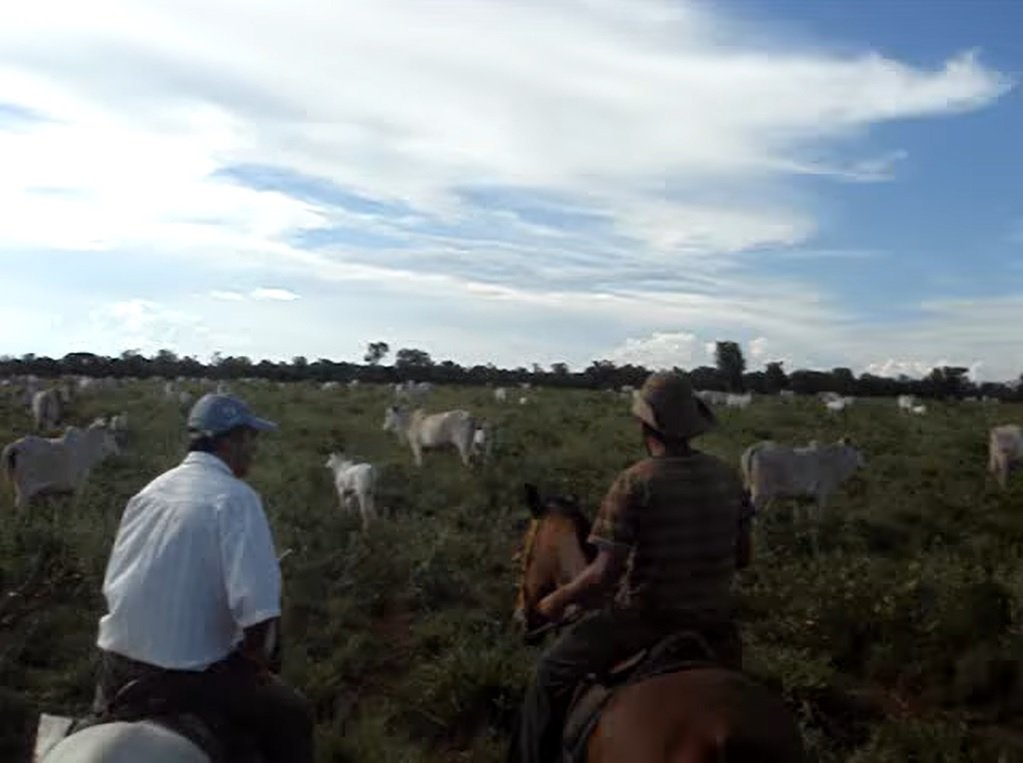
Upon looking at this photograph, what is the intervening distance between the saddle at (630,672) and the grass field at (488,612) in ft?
10.3

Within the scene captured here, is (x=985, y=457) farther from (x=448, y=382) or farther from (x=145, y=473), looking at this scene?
(x=448, y=382)

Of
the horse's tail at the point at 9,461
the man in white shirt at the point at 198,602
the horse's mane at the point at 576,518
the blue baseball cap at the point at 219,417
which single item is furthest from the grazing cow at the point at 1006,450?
the man in white shirt at the point at 198,602

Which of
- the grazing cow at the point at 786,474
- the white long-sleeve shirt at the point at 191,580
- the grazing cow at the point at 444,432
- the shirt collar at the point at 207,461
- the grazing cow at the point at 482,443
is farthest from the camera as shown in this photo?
the grazing cow at the point at 444,432

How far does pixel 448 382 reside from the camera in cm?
8288

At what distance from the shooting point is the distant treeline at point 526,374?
79562mm

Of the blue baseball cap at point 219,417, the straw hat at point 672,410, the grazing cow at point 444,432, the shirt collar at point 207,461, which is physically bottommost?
the grazing cow at point 444,432

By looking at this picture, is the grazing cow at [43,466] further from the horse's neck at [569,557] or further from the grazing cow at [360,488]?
the horse's neck at [569,557]

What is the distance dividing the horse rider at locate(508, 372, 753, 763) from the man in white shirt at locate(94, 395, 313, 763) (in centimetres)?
138

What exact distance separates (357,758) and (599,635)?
317 centimetres

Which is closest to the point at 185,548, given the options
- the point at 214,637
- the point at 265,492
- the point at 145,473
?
the point at 214,637

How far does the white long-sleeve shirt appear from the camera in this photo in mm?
4801

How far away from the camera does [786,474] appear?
1925cm

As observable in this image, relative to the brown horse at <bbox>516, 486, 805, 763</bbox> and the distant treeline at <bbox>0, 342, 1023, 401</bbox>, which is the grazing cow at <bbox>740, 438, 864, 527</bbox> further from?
the distant treeline at <bbox>0, 342, 1023, 401</bbox>

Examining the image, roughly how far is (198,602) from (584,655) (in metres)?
1.81
